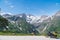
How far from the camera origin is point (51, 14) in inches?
145

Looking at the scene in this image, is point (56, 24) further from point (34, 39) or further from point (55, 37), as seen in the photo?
point (34, 39)

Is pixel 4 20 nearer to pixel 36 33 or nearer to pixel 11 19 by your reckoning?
pixel 11 19

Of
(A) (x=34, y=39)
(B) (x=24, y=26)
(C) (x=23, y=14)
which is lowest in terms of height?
(A) (x=34, y=39)

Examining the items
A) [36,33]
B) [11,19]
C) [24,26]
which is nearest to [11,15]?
[11,19]

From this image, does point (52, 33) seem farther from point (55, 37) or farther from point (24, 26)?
point (24, 26)

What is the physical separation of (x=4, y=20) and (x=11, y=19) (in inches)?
5.5

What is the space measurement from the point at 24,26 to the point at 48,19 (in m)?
0.48

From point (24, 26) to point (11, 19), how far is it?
28 centimetres

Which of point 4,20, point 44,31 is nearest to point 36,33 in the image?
point 44,31

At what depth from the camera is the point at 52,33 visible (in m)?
3.66

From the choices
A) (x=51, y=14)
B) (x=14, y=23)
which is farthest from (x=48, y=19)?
(x=14, y=23)

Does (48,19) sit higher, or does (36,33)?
(48,19)

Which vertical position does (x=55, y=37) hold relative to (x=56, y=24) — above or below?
below

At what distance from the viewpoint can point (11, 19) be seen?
369 cm
